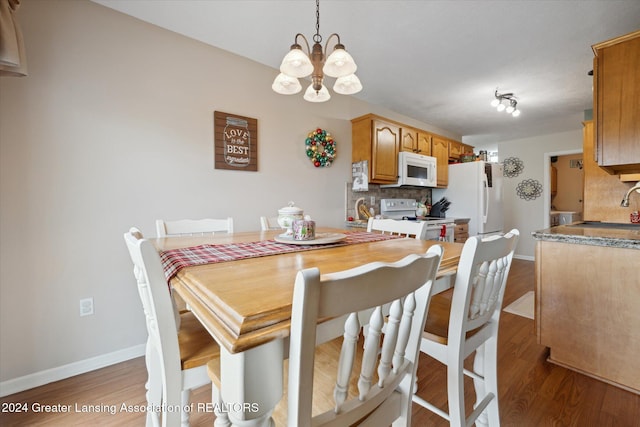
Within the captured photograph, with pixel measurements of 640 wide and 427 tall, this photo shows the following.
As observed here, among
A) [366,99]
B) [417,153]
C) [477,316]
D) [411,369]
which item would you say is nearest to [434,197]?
[417,153]

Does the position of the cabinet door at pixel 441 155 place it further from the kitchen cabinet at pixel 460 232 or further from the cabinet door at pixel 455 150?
the kitchen cabinet at pixel 460 232

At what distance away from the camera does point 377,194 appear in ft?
12.0

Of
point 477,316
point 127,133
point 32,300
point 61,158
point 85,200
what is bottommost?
point 32,300

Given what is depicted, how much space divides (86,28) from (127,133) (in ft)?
2.19

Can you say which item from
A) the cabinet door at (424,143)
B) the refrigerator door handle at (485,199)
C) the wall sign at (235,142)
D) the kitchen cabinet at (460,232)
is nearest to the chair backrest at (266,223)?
the wall sign at (235,142)

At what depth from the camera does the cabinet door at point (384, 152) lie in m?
3.12

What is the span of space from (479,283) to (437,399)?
35.7 inches

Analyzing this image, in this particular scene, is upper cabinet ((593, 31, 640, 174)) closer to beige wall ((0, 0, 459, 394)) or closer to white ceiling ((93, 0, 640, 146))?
white ceiling ((93, 0, 640, 146))

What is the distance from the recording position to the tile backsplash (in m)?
3.26

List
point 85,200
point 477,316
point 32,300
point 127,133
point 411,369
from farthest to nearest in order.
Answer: point 127,133, point 85,200, point 32,300, point 477,316, point 411,369

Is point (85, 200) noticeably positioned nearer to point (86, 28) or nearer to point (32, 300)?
point (32, 300)

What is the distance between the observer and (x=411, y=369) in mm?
735

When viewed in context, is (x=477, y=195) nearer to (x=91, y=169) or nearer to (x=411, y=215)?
(x=411, y=215)

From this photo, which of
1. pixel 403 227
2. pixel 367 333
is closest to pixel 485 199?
pixel 403 227
